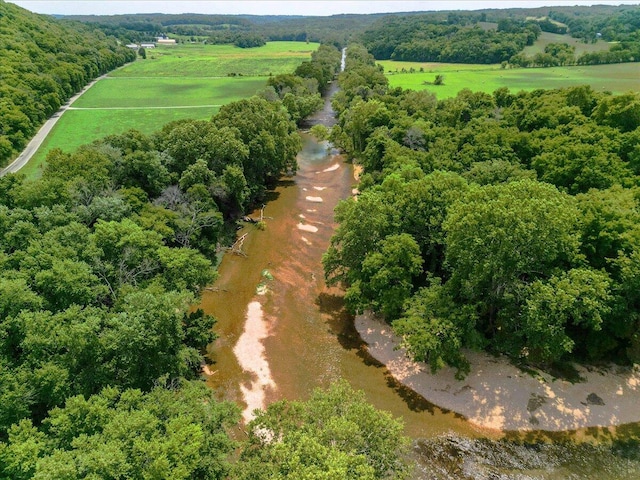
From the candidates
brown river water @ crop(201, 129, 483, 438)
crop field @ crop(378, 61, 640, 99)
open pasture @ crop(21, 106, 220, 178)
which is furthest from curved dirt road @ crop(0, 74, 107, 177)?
crop field @ crop(378, 61, 640, 99)

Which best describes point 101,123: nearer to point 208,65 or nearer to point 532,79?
point 208,65

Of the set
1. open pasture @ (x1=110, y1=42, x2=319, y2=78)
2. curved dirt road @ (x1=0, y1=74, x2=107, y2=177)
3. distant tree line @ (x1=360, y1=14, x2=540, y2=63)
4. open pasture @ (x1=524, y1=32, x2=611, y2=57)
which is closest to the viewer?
curved dirt road @ (x1=0, y1=74, x2=107, y2=177)

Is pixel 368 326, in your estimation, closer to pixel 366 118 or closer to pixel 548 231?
pixel 548 231

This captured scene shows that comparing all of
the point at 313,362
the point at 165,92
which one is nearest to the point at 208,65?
the point at 165,92

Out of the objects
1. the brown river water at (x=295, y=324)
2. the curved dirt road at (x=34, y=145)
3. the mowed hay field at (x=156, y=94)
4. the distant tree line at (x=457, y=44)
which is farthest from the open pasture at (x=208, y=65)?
the brown river water at (x=295, y=324)

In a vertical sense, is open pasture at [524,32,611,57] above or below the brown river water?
above

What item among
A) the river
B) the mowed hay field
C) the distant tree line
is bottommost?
the river

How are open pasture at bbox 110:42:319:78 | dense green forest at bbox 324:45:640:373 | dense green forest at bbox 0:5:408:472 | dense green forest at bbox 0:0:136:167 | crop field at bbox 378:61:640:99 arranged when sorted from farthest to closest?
open pasture at bbox 110:42:319:78 → crop field at bbox 378:61:640:99 → dense green forest at bbox 0:0:136:167 → dense green forest at bbox 324:45:640:373 → dense green forest at bbox 0:5:408:472

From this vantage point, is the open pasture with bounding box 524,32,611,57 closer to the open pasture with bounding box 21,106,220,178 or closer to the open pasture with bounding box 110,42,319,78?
the open pasture with bounding box 110,42,319,78
